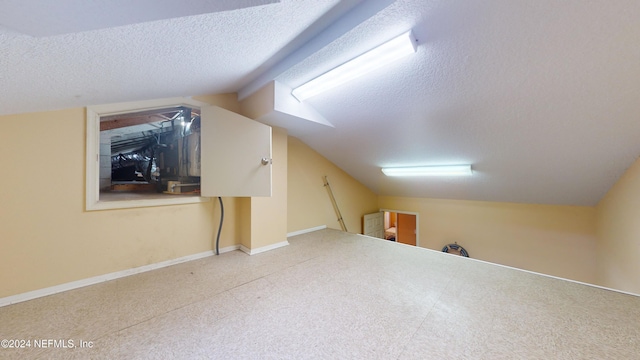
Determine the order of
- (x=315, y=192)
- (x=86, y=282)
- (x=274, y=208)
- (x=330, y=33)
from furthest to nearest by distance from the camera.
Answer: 1. (x=315, y=192)
2. (x=274, y=208)
3. (x=86, y=282)
4. (x=330, y=33)

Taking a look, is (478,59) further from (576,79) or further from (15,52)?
(15,52)

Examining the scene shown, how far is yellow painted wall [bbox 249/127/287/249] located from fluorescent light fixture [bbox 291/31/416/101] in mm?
856

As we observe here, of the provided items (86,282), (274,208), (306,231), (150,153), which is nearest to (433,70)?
(274,208)

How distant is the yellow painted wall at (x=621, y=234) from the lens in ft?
6.04

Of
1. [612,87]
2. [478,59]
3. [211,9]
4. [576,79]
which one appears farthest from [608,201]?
[211,9]

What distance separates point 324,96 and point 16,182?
238 centimetres

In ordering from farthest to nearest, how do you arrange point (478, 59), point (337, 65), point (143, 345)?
point (337, 65) → point (478, 59) → point (143, 345)

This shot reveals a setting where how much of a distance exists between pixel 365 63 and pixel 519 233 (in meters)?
3.61

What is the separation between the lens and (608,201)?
2320 millimetres

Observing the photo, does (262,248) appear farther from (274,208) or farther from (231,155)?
(231,155)

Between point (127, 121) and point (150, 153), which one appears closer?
point (127, 121)

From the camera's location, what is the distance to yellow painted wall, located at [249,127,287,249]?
2385mm

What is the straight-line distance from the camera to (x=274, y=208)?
8.34 ft

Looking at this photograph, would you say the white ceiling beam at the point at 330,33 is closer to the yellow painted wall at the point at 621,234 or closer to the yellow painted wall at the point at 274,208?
the yellow painted wall at the point at 274,208
